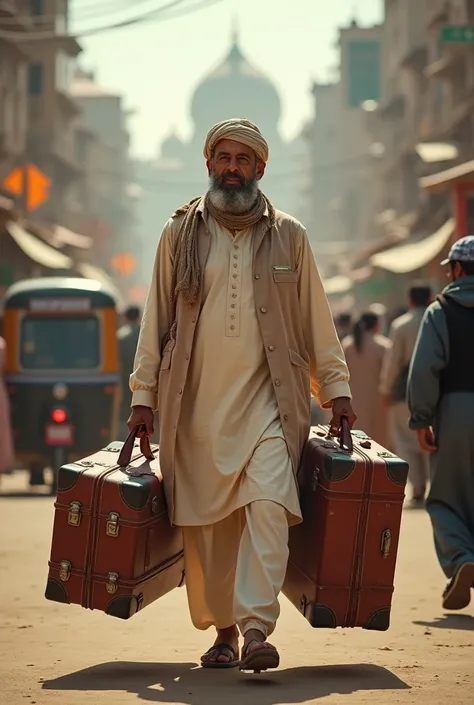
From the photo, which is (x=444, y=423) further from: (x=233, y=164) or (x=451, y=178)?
(x=451, y=178)

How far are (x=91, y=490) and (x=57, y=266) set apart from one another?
28925 mm

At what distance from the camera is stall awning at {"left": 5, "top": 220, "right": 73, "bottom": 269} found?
33875 mm

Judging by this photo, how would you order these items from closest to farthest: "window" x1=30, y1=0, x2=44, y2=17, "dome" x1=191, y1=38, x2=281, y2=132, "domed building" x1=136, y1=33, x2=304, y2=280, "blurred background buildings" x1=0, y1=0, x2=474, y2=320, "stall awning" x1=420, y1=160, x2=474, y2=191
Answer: "stall awning" x1=420, y1=160, x2=474, y2=191 → "blurred background buildings" x1=0, y1=0, x2=474, y2=320 → "window" x1=30, y1=0, x2=44, y2=17 → "domed building" x1=136, y1=33, x2=304, y2=280 → "dome" x1=191, y1=38, x2=281, y2=132

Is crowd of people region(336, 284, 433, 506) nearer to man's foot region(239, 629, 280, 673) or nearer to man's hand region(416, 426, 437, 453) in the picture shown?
man's hand region(416, 426, 437, 453)

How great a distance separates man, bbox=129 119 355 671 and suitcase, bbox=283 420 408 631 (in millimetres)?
156

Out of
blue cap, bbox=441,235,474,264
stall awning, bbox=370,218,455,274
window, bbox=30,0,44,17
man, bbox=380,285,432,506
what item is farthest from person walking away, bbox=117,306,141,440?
window, bbox=30,0,44,17

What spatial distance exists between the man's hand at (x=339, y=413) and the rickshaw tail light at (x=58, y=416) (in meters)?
10.4

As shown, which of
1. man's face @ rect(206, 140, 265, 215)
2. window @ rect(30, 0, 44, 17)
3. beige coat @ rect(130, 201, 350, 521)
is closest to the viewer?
beige coat @ rect(130, 201, 350, 521)

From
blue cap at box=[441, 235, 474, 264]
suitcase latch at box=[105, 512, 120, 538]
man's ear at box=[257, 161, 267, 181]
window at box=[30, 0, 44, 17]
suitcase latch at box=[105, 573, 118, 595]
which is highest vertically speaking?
window at box=[30, 0, 44, 17]

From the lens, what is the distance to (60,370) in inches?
667

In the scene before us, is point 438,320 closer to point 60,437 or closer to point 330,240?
point 60,437

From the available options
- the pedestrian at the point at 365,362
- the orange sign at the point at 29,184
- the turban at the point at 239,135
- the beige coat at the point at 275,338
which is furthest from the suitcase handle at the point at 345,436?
the orange sign at the point at 29,184

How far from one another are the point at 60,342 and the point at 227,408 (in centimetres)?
1120

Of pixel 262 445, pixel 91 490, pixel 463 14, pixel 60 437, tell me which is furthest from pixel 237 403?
pixel 463 14
